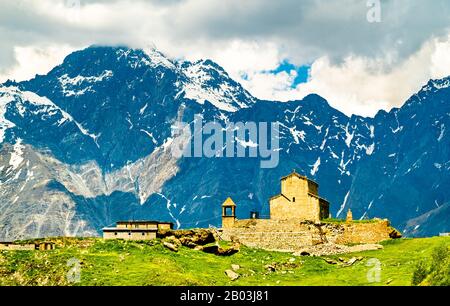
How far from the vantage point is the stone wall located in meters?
145

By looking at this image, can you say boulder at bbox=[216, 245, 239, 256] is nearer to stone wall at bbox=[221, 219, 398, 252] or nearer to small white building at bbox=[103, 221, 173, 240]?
stone wall at bbox=[221, 219, 398, 252]

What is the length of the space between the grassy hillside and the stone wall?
22.7 feet

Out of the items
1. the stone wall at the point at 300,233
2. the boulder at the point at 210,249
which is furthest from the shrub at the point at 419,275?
the stone wall at the point at 300,233

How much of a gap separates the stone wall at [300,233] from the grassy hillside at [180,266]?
6.92 m

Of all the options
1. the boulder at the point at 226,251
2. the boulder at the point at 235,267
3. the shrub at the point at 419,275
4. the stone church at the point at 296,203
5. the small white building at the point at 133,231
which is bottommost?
the shrub at the point at 419,275

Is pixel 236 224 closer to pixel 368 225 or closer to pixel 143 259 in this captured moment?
pixel 368 225

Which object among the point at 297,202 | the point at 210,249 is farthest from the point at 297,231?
the point at 210,249

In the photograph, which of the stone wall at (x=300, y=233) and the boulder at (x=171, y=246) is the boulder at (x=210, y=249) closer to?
the boulder at (x=171, y=246)

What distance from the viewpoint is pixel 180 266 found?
119875 millimetres

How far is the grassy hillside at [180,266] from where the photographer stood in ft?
360

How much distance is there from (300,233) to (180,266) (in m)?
32.8

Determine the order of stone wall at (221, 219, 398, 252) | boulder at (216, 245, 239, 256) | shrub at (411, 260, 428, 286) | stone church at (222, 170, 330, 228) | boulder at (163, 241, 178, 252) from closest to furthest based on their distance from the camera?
1. shrub at (411, 260, 428, 286)
2. boulder at (163, 241, 178, 252)
3. boulder at (216, 245, 239, 256)
4. stone wall at (221, 219, 398, 252)
5. stone church at (222, 170, 330, 228)

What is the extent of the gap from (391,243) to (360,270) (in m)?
25.9

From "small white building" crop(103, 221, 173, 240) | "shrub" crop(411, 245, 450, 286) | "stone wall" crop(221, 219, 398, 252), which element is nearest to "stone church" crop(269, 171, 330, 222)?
"stone wall" crop(221, 219, 398, 252)
